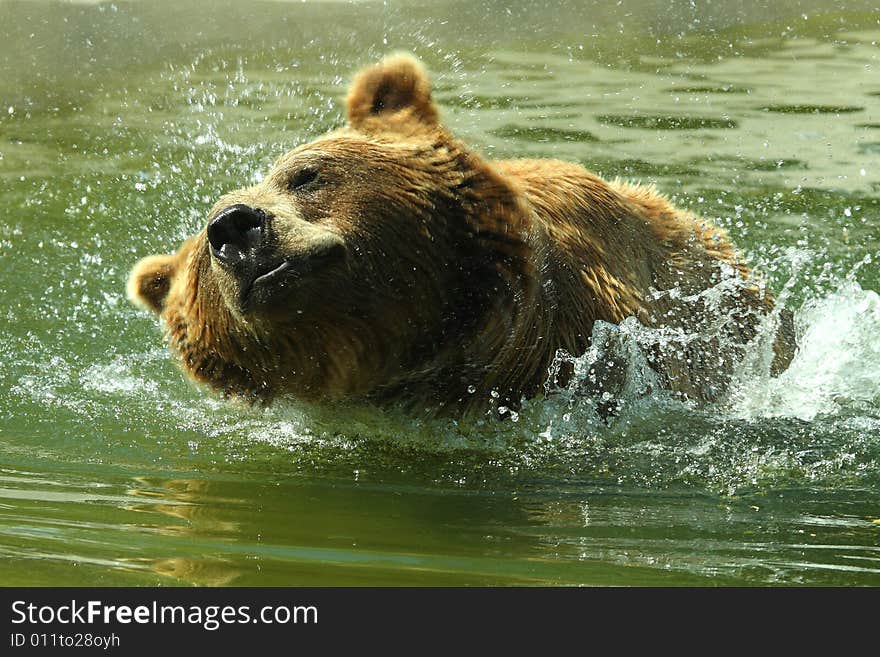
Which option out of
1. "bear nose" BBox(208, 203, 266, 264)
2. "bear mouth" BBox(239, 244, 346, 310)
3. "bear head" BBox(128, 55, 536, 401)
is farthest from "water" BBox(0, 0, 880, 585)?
"bear nose" BBox(208, 203, 266, 264)

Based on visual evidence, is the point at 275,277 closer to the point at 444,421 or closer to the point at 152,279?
the point at 444,421

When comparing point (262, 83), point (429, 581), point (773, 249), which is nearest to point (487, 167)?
point (429, 581)

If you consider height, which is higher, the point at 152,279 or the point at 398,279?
the point at 152,279

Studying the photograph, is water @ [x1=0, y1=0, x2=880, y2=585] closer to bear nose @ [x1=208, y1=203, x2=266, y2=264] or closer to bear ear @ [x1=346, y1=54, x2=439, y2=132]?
bear nose @ [x1=208, y1=203, x2=266, y2=264]

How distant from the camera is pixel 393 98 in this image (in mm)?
4805

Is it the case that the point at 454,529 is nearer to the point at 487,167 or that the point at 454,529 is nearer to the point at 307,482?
the point at 307,482

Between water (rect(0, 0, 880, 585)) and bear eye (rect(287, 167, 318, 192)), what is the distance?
94 cm

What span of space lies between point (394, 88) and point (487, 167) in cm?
58

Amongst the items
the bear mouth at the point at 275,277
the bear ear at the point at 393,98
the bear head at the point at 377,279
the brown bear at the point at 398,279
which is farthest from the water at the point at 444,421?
the bear ear at the point at 393,98

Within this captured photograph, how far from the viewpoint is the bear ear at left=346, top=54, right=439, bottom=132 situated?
4.73 metres

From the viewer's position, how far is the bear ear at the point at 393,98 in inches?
186

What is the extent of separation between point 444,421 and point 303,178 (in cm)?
107

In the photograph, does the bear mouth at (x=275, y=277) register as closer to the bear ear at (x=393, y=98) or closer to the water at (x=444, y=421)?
the water at (x=444, y=421)

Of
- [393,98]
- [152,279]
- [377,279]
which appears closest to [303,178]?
[377,279]
